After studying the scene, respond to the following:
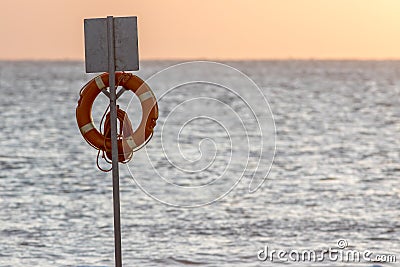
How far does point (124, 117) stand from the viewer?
10.3 meters

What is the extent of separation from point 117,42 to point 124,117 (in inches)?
46.0

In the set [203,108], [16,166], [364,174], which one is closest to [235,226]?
[364,174]

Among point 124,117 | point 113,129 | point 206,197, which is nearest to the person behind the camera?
point 113,129

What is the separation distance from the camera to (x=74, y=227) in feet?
50.8

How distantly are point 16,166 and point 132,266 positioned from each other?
9.99 m

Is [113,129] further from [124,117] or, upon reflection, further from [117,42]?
[124,117]

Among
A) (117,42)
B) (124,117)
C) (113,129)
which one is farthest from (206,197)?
(117,42)

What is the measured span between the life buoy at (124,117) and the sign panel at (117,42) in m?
0.87

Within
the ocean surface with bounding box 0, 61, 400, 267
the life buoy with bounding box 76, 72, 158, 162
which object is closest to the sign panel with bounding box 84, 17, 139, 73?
the life buoy with bounding box 76, 72, 158, 162

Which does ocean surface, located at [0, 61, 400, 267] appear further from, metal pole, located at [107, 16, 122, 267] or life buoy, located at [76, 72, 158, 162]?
metal pole, located at [107, 16, 122, 267]

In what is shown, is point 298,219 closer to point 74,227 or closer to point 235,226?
point 235,226

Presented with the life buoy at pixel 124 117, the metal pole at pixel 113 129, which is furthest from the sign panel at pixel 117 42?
the life buoy at pixel 124 117

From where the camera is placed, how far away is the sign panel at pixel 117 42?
9266mm

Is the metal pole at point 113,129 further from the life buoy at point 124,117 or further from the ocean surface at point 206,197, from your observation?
the ocean surface at point 206,197
